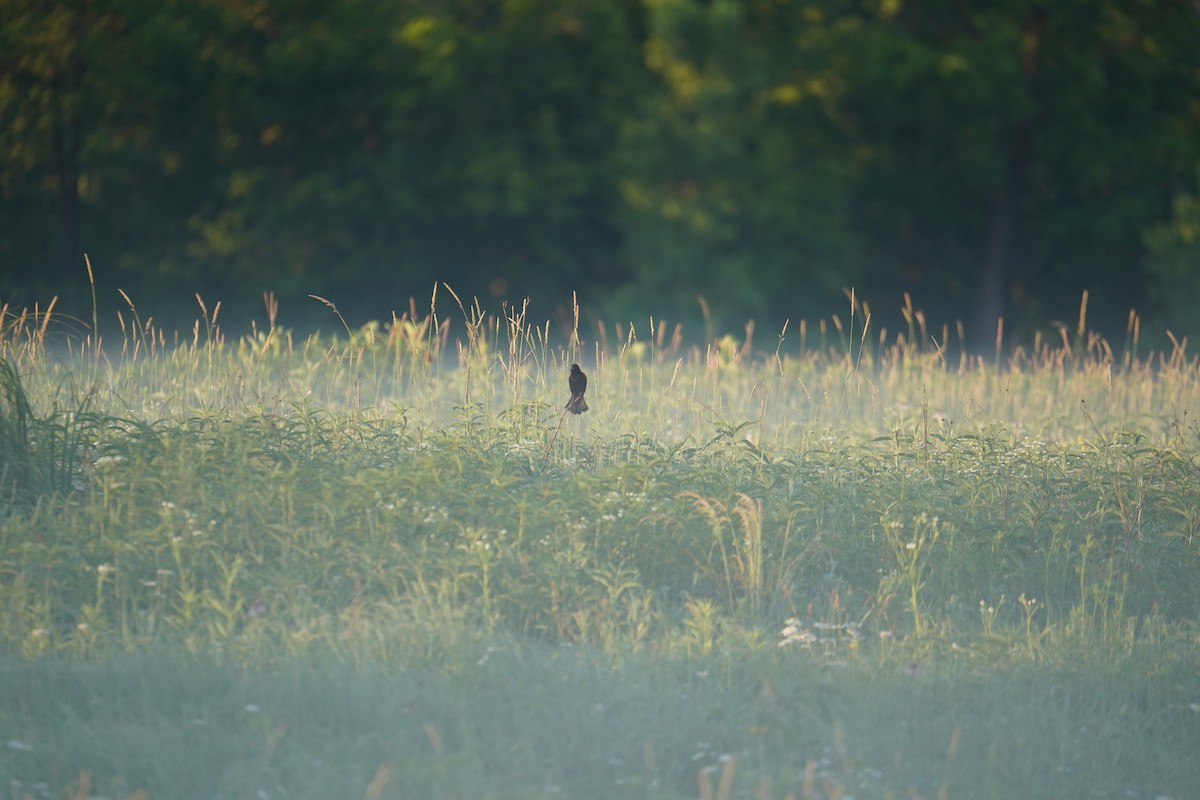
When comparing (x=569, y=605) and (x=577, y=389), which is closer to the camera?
(x=569, y=605)

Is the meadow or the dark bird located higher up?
the dark bird

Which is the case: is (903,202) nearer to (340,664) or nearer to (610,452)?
(610,452)

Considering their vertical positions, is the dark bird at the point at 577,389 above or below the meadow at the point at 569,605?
above

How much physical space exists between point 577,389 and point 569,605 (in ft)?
5.91

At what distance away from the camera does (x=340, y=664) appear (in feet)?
12.7

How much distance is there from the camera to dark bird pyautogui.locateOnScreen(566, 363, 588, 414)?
6.09 m

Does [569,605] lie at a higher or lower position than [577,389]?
lower

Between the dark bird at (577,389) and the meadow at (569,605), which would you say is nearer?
the meadow at (569,605)

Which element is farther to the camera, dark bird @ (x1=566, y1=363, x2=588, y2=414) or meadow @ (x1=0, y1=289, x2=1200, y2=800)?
dark bird @ (x1=566, y1=363, x2=588, y2=414)

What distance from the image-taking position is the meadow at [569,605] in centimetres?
347

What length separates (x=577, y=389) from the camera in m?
6.15

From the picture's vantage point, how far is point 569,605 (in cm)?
452

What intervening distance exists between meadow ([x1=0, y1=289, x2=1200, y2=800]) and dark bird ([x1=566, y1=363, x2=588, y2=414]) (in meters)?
0.19

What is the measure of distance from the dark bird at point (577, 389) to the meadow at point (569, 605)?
187mm
